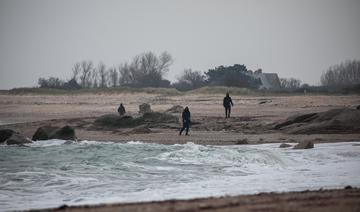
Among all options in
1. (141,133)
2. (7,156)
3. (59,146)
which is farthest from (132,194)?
(141,133)

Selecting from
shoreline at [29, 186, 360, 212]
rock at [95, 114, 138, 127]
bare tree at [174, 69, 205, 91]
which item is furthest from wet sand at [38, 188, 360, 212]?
bare tree at [174, 69, 205, 91]

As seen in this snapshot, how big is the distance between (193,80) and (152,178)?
94.1 meters

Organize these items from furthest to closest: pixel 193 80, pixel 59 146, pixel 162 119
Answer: pixel 193 80 < pixel 162 119 < pixel 59 146

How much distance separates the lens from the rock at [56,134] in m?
25.8

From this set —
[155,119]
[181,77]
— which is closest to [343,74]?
[181,77]

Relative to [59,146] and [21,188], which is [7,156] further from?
[21,188]

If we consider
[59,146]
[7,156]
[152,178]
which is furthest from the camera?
[59,146]

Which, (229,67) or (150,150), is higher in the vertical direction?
(229,67)

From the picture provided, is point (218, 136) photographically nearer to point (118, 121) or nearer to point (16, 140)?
point (118, 121)

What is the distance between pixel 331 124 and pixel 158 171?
40.0 ft

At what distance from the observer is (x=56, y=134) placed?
26094 mm

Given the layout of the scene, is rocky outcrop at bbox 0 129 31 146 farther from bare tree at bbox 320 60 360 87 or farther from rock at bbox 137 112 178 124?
bare tree at bbox 320 60 360 87

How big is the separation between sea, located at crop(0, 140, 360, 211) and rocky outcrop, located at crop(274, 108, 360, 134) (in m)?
4.77

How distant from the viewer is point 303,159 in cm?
1764
